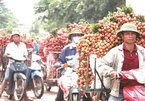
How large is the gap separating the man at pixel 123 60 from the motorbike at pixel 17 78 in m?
4.54

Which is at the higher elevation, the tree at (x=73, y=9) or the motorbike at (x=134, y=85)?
the tree at (x=73, y=9)

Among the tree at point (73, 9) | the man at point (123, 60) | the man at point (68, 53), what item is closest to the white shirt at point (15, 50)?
the man at point (68, 53)

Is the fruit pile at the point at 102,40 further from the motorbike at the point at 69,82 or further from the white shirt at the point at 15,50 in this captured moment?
the white shirt at the point at 15,50

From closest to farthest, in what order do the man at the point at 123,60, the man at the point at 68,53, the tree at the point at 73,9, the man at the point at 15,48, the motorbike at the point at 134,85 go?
the motorbike at the point at 134,85, the man at the point at 123,60, the man at the point at 68,53, the man at the point at 15,48, the tree at the point at 73,9

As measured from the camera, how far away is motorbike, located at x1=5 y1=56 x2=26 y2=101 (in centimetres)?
866

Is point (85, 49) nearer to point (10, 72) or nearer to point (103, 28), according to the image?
point (103, 28)

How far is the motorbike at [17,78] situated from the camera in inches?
341

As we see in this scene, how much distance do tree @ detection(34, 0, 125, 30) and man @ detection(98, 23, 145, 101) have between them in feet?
52.2

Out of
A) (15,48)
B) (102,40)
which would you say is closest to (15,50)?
(15,48)

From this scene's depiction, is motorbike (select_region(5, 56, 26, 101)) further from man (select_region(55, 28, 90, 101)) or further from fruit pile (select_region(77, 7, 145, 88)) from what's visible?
fruit pile (select_region(77, 7, 145, 88))

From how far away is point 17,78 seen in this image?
29.3 feet

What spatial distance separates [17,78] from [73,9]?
60.4 ft

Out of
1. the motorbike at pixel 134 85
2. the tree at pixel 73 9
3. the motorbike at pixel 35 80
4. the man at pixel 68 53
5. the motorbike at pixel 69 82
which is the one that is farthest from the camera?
the tree at pixel 73 9

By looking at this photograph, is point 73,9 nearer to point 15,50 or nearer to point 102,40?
point 15,50
